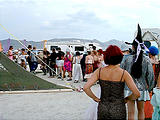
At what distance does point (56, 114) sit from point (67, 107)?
28.7 inches

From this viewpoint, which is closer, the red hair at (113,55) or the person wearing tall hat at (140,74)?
the red hair at (113,55)

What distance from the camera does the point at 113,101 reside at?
2.97 m

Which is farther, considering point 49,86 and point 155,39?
point 155,39

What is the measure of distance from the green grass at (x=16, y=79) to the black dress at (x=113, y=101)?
6019mm

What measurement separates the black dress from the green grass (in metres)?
6.02

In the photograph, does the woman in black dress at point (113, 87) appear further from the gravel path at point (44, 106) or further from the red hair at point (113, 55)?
the gravel path at point (44, 106)

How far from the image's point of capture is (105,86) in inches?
118

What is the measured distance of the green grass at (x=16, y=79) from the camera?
8.56 m

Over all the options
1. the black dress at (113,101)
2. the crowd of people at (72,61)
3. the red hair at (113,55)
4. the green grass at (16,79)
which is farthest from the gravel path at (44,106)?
the red hair at (113,55)

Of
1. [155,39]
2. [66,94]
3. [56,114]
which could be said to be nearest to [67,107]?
[56,114]

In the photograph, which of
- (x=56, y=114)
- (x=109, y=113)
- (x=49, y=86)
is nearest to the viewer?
(x=109, y=113)

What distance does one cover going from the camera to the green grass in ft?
28.1

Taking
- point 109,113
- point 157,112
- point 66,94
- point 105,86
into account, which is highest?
point 105,86

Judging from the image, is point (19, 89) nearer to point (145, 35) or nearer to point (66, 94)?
point (66, 94)
